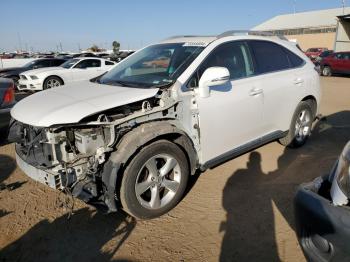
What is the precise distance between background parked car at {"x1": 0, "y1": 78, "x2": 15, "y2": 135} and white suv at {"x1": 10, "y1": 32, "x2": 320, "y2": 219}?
5.74ft

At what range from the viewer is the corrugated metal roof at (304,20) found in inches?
2079

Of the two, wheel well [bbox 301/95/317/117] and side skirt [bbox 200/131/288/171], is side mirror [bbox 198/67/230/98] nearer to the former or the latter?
side skirt [bbox 200/131/288/171]

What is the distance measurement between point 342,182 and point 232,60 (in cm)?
237

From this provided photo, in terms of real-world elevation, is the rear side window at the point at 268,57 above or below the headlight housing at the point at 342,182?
above

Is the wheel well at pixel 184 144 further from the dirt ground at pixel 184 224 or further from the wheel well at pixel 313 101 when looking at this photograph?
the wheel well at pixel 313 101

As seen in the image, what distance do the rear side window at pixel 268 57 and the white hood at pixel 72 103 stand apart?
1.76m

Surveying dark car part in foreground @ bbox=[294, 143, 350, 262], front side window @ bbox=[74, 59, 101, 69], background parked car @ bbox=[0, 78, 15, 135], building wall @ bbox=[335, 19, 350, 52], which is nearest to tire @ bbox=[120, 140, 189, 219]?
dark car part in foreground @ bbox=[294, 143, 350, 262]

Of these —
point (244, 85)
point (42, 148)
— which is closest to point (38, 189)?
point (42, 148)

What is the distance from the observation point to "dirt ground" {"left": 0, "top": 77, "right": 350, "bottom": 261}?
301 cm

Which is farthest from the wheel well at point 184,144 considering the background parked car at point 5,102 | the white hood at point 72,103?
the background parked car at point 5,102

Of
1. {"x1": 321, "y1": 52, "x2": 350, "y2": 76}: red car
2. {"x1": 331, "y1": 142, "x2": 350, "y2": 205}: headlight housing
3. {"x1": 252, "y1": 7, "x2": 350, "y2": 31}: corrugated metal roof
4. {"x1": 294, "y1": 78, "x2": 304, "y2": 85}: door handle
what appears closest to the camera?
{"x1": 331, "y1": 142, "x2": 350, "y2": 205}: headlight housing

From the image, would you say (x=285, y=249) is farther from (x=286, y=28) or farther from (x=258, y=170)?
(x=286, y=28)

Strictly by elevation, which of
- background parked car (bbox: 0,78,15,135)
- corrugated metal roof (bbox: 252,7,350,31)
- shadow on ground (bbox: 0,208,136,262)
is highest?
corrugated metal roof (bbox: 252,7,350,31)

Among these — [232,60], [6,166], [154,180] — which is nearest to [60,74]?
[6,166]
